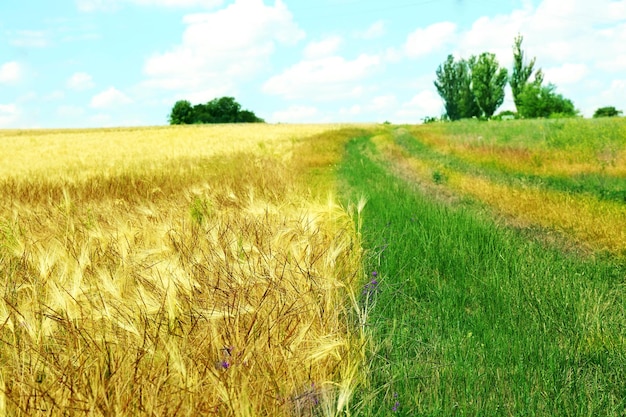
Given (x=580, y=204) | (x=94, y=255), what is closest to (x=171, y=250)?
(x=94, y=255)

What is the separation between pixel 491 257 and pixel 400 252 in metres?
0.75

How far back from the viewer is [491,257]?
4512 millimetres

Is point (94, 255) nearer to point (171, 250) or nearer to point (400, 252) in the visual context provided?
point (171, 250)

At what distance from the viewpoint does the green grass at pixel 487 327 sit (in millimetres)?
2398

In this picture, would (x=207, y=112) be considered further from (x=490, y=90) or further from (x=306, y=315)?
(x=306, y=315)

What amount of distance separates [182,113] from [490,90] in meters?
47.1

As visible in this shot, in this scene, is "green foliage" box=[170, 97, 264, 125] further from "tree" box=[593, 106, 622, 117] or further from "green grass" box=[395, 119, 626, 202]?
"green grass" box=[395, 119, 626, 202]

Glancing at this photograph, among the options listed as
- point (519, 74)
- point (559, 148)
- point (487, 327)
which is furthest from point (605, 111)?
point (487, 327)

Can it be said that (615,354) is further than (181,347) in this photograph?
Yes

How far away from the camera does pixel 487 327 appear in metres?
3.11

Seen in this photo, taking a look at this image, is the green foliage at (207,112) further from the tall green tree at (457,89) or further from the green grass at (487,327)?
the green grass at (487,327)

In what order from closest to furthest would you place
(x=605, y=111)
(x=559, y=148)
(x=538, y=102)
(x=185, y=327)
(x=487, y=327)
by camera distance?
(x=185, y=327), (x=487, y=327), (x=559, y=148), (x=538, y=102), (x=605, y=111)

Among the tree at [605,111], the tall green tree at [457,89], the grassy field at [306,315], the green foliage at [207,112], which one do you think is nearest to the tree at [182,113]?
the green foliage at [207,112]

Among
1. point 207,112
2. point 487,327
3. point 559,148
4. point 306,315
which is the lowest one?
point 487,327
